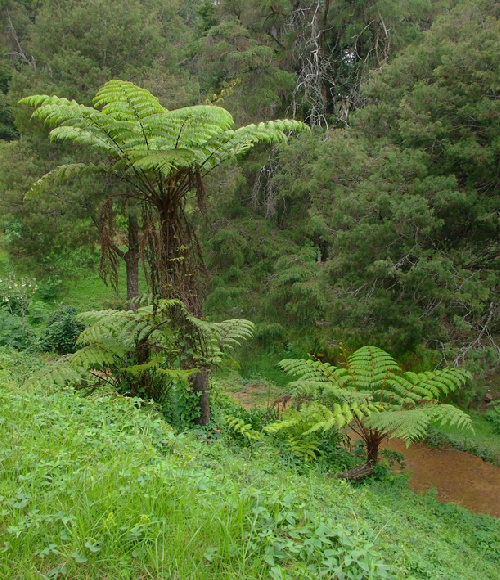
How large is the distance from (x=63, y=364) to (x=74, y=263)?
8905 millimetres

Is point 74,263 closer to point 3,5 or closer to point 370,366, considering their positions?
point 370,366

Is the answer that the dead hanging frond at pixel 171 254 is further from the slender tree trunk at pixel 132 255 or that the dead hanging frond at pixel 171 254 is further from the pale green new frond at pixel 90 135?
the slender tree trunk at pixel 132 255

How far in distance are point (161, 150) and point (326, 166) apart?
4.51 meters

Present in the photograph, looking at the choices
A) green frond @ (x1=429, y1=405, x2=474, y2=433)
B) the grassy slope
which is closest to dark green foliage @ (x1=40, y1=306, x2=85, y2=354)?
the grassy slope

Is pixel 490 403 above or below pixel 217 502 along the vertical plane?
below

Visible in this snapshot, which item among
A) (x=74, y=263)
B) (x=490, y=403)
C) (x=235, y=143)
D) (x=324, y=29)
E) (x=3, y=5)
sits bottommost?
→ (x=490, y=403)

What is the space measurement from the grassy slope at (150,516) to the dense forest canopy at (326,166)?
3359mm

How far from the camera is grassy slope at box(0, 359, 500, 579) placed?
2170 millimetres

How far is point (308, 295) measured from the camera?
9.41m

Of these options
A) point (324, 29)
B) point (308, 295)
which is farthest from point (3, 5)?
point (308, 295)

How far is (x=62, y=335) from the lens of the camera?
10727mm

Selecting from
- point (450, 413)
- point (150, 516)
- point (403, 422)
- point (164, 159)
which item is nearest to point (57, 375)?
point (164, 159)

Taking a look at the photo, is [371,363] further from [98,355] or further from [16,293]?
[16,293]

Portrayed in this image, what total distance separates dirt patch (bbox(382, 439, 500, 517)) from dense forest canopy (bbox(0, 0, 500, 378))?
1.81 m
